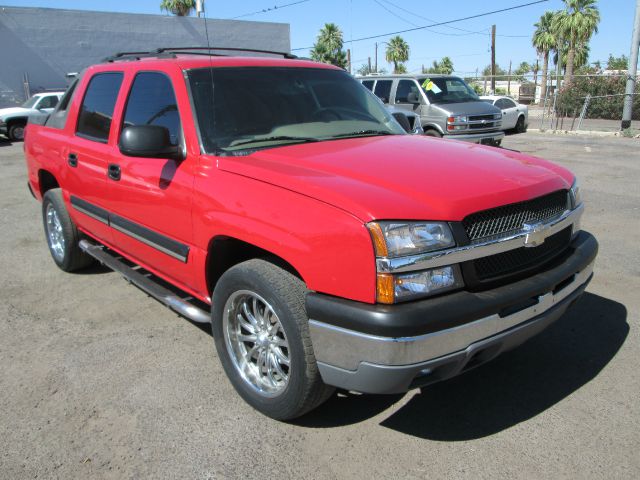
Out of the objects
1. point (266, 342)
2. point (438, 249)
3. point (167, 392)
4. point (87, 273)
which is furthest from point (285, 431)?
point (87, 273)

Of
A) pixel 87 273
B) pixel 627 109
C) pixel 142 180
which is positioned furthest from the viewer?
pixel 627 109

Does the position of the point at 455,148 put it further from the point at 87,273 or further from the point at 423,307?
the point at 87,273

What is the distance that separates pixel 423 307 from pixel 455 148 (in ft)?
4.75

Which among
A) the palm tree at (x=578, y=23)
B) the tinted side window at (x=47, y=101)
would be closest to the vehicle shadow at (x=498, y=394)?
the tinted side window at (x=47, y=101)

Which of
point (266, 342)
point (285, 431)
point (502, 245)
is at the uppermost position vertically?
point (502, 245)

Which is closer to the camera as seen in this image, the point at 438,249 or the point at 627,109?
the point at 438,249

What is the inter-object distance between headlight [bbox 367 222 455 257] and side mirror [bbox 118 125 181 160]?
1468 mm

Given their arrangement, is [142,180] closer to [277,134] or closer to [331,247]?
[277,134]

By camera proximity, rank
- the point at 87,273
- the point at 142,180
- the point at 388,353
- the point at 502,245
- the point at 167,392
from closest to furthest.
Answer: the point at 388,353 → the point at 502,245 → the point at 167,392 → the point at 142,180 → the point at 87,273

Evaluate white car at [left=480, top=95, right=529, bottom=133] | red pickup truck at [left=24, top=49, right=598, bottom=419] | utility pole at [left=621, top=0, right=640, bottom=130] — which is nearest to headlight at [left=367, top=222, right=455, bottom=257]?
red pickup truck at [left=24, top=49, right=598, bottom=419]

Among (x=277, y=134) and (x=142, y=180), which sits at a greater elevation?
(x=277, y=134)

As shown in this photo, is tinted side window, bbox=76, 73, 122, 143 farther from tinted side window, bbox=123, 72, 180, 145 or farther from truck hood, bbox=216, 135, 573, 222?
truck hood, bbox=216, 135, 573, 222

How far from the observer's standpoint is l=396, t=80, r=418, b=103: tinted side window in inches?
539

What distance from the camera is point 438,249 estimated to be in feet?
7.73
